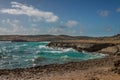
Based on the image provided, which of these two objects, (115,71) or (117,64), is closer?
(115,71)

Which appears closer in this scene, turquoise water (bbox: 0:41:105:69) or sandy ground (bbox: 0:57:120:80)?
sandy ground (bbox: 0:57:120:80)

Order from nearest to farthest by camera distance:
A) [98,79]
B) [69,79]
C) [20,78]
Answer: [98,79]
[69,79]
[20,78]

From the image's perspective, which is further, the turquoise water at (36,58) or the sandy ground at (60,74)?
the turquoise water at (36,58)

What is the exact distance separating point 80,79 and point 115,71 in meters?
5.28

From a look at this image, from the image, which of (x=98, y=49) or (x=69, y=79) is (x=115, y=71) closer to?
(x=69, y=79)

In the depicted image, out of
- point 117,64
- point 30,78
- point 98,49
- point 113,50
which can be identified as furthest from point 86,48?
point 30,78

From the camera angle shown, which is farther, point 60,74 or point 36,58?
point 36,58

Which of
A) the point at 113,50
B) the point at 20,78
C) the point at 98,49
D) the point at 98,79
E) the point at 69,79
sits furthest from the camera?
the point at 98,49

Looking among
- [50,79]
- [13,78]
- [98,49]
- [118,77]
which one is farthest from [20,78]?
[98,49]

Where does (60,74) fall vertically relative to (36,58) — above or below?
below

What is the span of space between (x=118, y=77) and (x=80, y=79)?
12.1ft

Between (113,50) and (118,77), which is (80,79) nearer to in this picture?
(118,77)

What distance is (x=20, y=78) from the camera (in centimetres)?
2627

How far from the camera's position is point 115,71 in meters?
26.8
